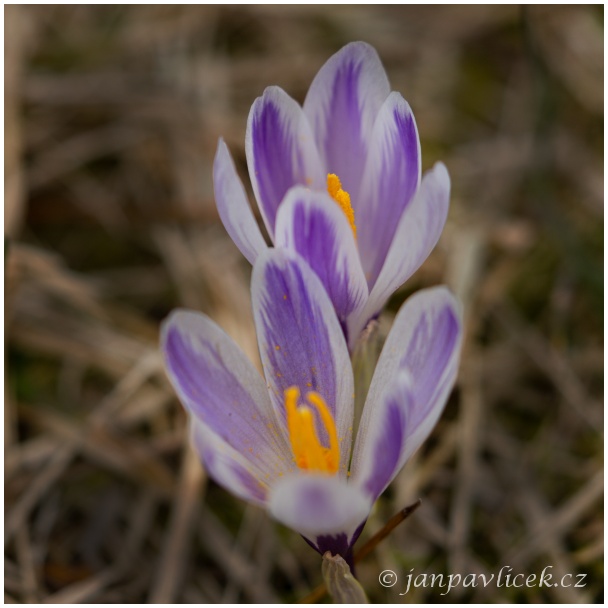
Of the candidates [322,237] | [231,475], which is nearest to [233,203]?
[322,237]

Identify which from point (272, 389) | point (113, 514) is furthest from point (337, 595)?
point (113, 514)

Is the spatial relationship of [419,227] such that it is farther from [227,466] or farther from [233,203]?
[227,466]

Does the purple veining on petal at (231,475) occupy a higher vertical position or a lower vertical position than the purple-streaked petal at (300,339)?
lower

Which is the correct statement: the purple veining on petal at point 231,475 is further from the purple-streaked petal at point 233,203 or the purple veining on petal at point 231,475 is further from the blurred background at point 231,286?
the blurred background at point 231,286

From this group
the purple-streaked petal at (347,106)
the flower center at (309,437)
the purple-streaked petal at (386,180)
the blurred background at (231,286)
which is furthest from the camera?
the blurred background at (231,286)

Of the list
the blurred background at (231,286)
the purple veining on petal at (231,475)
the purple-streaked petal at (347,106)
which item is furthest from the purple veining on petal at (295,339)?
the blurred background at (231,286)

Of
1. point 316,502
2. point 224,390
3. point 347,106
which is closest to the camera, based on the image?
point 316,502
